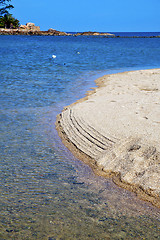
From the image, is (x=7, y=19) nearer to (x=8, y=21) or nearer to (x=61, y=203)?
(x=8, y=21)

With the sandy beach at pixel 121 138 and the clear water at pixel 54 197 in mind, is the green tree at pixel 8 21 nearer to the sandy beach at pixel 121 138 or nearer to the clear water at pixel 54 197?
the sandy beach at pixel 121 138

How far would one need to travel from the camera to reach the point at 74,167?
16.1ft

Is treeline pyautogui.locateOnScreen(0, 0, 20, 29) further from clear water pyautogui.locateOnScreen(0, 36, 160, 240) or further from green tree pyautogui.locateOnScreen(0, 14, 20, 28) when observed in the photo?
clear water pyautogui.locateOnScreen(0, 36, 160, 240)

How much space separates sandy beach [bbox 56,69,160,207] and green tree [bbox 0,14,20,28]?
95.8 meters

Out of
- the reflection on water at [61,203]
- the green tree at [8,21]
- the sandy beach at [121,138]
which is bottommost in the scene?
the reflection on water at [61,203]

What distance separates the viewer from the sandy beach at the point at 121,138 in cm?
429

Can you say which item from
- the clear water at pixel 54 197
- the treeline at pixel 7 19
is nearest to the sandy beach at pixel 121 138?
the clear water at pixel 54 197

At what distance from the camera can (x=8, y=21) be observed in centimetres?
9731

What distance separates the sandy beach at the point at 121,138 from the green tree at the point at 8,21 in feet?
314

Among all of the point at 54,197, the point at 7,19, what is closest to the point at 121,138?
the point at 54,197

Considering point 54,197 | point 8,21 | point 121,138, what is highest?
point 8,21

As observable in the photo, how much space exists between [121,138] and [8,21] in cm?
10307

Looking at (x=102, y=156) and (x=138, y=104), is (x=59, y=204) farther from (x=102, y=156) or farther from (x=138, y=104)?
(x=138, y=104)

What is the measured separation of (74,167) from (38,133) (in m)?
1.92
